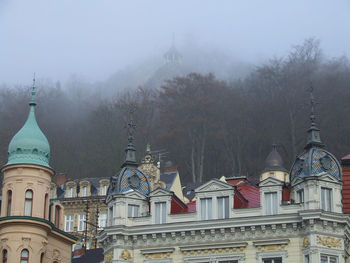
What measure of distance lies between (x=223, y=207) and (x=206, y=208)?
2.86 ft

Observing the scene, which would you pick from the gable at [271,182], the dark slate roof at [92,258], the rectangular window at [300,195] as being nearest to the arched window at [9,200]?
the dark slate roof at [92,258]

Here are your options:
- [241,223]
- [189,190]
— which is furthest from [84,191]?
[241,223]

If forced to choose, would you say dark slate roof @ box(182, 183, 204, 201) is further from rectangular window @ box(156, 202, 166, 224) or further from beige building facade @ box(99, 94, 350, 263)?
beige building facade @ box(99, 94, 350, 263)

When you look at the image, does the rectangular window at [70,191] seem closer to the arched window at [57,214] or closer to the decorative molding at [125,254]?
the arched window at [57,214]

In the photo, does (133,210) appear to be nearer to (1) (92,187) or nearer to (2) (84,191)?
(2) (84,191)

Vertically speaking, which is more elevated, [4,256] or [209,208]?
[209,208]

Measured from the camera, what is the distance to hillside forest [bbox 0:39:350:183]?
8244 centimetres

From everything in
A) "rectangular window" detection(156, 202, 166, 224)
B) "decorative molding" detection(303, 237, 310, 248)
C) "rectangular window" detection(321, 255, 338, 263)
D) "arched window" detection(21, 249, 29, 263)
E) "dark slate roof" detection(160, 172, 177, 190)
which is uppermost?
"dark slate roof" detection(160, 172, 177, 190)

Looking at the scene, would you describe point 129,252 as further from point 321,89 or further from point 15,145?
point 321,89

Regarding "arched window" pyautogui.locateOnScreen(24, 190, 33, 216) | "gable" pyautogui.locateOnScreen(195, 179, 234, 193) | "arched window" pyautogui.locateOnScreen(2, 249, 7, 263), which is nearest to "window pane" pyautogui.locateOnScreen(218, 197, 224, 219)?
"gable" pyautogui.locateOnScreen(195, 179, 234, 193)

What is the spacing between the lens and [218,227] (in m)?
39.6

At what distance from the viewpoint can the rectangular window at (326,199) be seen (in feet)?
128

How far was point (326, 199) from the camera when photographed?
39.3 metres

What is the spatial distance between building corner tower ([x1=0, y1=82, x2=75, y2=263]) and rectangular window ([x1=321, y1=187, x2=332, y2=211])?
15.2 metres
